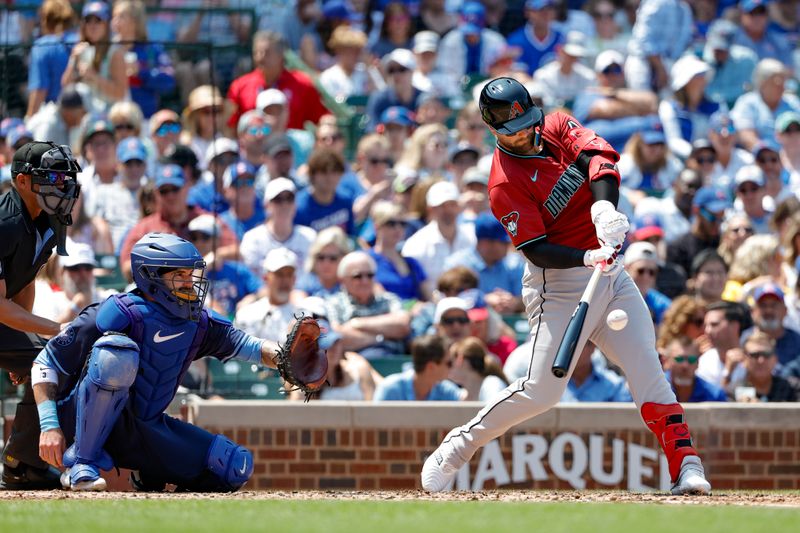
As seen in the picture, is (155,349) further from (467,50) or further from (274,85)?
(467,50)

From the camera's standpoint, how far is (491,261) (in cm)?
1122

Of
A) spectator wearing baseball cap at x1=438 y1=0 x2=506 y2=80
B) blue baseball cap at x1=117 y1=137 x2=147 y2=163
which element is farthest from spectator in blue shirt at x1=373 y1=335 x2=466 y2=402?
spectator wearing baseball cap at x1=438 y1=0 x2=506 y2=80

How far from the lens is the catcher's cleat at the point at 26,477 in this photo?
735 cm

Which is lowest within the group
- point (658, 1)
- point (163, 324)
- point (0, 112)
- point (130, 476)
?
point (130, 476)

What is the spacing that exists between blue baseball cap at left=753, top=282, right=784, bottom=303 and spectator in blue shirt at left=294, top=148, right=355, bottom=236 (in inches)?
134

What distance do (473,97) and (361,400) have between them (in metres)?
5.21

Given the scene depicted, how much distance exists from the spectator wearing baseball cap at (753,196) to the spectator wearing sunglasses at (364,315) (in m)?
3.43

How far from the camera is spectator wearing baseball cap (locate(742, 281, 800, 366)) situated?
33.9 ft

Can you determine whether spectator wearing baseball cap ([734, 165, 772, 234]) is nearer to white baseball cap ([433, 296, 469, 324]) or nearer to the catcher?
white baseball cap ([433, 296, 469, 324])

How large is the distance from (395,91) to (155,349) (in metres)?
7.28

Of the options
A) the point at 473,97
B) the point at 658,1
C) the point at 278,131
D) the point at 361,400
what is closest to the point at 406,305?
the point at 361,400

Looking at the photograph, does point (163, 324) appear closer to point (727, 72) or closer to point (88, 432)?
point (88, 432)

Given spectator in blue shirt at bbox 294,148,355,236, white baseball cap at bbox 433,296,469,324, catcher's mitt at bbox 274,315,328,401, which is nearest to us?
catcher's mitt at bbox 274,315,328,401

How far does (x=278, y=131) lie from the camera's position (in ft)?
42.0
